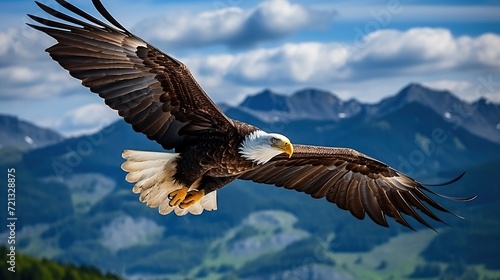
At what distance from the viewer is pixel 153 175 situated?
9.83 metres

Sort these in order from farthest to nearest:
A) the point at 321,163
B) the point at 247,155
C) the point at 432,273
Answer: the point at 432,273 < the point at 321,163 < the point at 247,155

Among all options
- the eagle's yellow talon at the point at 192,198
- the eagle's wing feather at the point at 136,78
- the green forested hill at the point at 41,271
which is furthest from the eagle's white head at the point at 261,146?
the green forested hill at the point at 41,271

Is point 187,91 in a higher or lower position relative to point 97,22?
lower

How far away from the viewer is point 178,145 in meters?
9.48

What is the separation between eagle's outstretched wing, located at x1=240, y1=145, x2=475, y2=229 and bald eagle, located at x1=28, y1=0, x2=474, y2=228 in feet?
0.04

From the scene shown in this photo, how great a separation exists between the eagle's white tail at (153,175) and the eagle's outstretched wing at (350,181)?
115 centimetres

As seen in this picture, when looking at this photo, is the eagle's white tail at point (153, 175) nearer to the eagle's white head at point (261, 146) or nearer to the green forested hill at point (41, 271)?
the eagle's white head at point (261, 146)

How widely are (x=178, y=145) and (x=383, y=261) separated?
177 metres

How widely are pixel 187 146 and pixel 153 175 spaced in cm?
64

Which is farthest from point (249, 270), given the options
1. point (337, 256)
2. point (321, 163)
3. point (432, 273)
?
point (321, 163)

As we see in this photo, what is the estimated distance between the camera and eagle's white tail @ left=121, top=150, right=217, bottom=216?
384 inches

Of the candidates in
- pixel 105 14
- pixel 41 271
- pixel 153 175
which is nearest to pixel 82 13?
pixel 105 14

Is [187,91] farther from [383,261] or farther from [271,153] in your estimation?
[383,261]

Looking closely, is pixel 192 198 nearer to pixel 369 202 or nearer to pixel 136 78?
pixel 136 78
